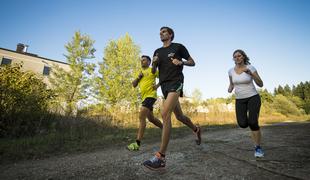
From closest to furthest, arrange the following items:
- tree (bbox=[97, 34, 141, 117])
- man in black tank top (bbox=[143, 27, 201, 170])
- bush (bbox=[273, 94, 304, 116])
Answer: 1. man in black tank top (bbox=[143, 27, 201, 170])
2. tree (bbox=[97, 34, 141, 117])
3. bush (bbox=[273, 94, 304, 116])

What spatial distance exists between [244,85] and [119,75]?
14197mm

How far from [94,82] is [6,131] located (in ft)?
37.3

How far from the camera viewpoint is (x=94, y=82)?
17.8m

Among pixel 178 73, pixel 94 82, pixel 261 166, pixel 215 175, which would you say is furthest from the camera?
pixel 94 82

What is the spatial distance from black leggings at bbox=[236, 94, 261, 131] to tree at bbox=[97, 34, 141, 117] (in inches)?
503

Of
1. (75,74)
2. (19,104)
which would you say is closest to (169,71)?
(19,104)

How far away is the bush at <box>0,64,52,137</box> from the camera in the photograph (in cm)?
670

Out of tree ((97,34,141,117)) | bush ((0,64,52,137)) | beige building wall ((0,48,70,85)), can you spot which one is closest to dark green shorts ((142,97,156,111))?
bush ((0,64,52,137))

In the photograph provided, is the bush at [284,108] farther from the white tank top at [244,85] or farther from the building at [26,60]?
the building at [26,60]

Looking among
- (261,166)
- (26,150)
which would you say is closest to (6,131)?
(26,150)

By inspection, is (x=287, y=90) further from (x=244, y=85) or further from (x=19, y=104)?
(x=19, y=104)

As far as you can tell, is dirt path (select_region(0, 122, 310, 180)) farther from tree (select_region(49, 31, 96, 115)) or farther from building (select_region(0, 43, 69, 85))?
building (select_region(0, 43, 69, 85))

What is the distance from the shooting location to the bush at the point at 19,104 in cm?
670

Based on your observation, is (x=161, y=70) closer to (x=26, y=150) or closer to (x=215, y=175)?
(x=215, y=175)
